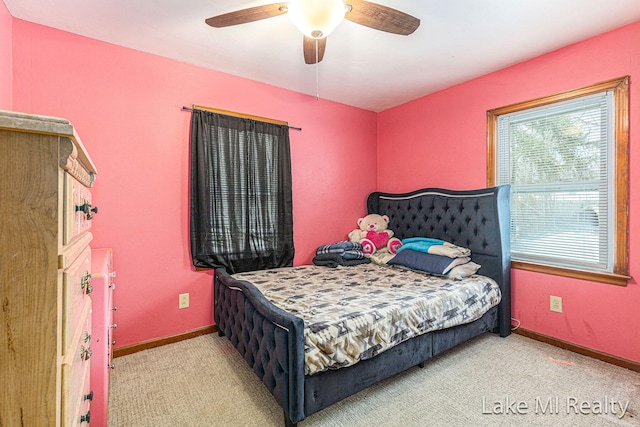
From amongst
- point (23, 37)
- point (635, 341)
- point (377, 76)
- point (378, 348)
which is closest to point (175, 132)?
point (23, 37)

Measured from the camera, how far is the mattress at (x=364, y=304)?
5.39ft

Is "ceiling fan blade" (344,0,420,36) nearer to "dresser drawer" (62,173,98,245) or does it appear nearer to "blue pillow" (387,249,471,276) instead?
"dresser drawer" (62,173,98,245)

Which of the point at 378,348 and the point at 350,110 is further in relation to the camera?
the point at 350,110

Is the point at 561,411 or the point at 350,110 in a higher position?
the point at 350,110

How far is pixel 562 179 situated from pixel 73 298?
3.21 meters

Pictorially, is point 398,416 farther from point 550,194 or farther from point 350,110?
point 350,110

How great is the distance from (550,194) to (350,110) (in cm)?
231

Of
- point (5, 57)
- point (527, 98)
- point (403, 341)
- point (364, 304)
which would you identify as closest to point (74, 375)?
point (364, 304)

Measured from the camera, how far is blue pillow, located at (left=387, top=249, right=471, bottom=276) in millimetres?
2656

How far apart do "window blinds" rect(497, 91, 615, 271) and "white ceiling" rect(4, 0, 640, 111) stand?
22.2 inches

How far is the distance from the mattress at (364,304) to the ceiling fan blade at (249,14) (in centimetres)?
172

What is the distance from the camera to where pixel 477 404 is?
1773mm

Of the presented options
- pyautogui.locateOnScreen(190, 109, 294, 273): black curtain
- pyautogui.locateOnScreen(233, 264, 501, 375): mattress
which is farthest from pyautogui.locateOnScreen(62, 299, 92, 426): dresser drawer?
pyautogui.locateOnScreen(190, 109, 294, 273): black curtain

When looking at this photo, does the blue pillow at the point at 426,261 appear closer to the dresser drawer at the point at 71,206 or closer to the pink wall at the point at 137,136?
the pink wall at the point at 137,136
